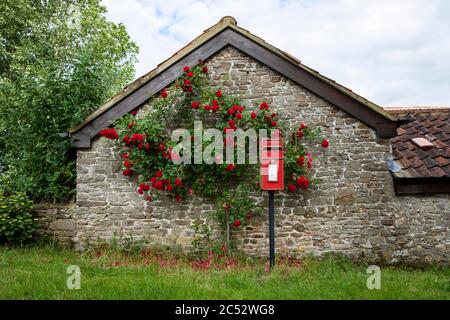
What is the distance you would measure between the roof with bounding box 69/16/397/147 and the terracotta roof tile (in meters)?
1.92

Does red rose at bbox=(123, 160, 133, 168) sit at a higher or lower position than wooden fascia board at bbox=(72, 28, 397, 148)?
lower

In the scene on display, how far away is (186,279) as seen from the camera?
5340 mm

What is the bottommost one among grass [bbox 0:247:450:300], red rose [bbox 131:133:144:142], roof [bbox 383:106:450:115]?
grass [bbox 0:247:450:300]

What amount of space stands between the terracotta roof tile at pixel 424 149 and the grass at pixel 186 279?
6.70ft

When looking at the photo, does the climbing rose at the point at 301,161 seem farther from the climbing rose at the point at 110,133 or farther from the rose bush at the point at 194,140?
the climbing rose at the point at 110,133

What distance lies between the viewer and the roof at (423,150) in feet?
23.3

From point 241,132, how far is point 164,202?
228 centimetres

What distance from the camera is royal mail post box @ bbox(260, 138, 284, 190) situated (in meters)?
5.82

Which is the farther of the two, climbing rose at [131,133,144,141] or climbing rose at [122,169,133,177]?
climbing rose at [122,169,133,177]

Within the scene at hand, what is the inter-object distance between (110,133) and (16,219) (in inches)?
111

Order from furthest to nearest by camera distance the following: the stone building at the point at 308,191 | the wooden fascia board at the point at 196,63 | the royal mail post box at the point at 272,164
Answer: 1. the wooden fascia board at the point at 196,63
2. the stone building at the point at 308,191
3. the royal mail post box at the point at 272,164

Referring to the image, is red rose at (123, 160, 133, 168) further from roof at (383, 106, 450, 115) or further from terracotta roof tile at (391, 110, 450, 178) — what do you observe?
roof at (383, 106, 450, 115)

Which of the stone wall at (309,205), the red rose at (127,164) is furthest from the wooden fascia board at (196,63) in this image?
the red rose at (127,164)

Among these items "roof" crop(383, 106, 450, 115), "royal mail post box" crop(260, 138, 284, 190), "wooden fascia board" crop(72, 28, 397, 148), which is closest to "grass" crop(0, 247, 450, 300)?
"royal mail post box" crop(260, 138, 284, 190)
